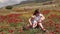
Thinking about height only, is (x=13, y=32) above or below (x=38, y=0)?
above

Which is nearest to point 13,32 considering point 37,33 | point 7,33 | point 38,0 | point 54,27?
point 7,33

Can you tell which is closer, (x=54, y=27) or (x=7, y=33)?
(x=7, y=33)

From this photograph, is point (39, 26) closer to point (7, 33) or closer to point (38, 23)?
point (38, 23)

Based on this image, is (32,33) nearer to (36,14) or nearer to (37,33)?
(37,33)

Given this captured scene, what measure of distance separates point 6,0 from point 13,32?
21.2 meters

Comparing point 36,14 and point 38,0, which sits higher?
point 36,14

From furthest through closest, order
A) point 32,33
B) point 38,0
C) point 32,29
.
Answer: point 38,0, point 32,29, point 32,33

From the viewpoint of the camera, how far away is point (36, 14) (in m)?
22.1

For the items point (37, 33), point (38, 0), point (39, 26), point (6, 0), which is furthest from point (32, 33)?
point (38, 0)

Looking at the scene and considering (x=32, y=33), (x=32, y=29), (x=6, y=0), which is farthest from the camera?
(x=6, y=0)

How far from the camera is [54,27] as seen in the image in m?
22.4

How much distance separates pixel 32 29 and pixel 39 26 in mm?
718

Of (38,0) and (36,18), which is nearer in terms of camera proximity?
(36,18)

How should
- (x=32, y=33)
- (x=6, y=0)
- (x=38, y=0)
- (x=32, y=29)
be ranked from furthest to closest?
(x=38, y=0) < (x=6, y=0) < (x=32, y=29) < (x=32, y=33)
